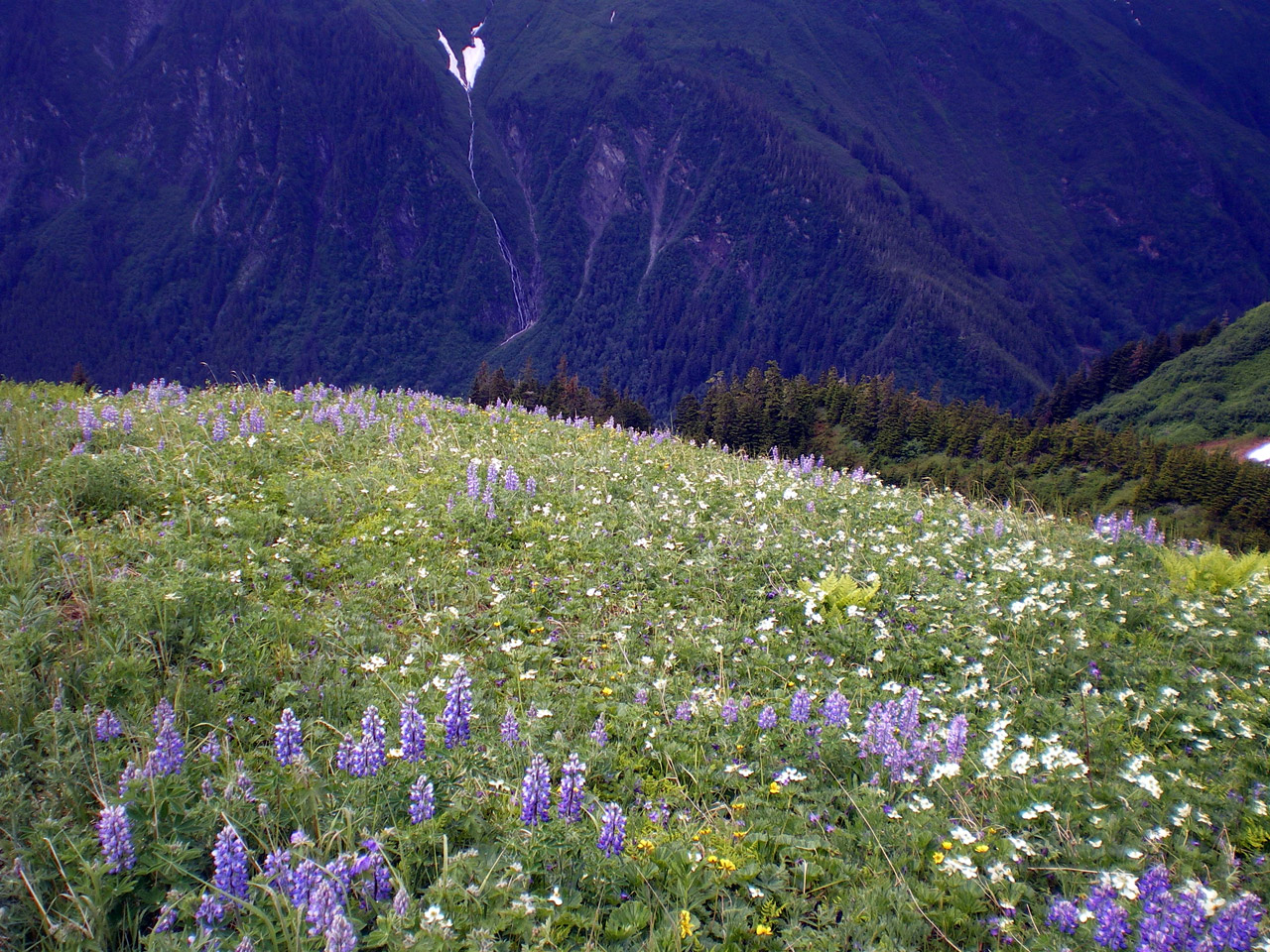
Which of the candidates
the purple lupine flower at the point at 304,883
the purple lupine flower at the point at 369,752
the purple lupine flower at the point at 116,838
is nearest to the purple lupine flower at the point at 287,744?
the purple lupine flower at the point at 369,752

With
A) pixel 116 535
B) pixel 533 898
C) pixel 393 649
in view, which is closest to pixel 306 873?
pixel 533 898

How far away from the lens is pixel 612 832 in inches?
130

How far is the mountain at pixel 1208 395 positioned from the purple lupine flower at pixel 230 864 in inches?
5801

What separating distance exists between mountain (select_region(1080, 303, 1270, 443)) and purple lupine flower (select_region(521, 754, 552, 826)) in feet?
480

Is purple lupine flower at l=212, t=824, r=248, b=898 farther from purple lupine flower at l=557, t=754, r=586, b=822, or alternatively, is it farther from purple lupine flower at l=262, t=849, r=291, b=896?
purple lupine flower at l=557, t=754, r=586, b=822

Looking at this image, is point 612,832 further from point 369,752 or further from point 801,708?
point 801,708

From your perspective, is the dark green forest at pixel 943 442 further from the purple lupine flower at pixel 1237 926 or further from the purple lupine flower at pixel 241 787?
the purple lupine flower at pixel 1237 926

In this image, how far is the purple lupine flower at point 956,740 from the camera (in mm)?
4188

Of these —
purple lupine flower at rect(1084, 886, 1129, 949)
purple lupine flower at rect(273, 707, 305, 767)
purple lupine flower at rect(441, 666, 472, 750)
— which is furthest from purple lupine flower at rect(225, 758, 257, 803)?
purple lupine flower at rect(1084, 886, 1129, 949)

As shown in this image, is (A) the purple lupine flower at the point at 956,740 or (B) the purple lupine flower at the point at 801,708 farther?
(B) the purple lupine flower at the point at 801,708

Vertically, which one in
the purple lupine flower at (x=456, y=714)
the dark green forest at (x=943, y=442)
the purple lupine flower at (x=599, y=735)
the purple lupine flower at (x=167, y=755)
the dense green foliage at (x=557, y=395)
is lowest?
the purple lupine flower at (x=167, y=755)

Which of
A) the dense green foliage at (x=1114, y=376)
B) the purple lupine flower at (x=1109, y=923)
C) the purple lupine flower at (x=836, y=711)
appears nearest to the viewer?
the purple lupine flower at (x=1109, y=923)

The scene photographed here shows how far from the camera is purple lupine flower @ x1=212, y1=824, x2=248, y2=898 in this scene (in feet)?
9.48

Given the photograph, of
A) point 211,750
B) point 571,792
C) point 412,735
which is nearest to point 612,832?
point 571,792
